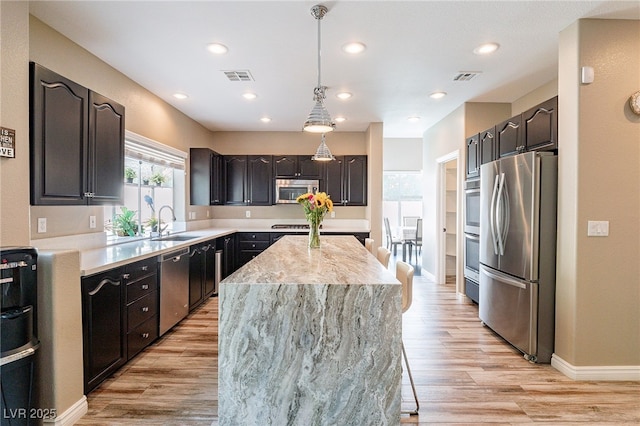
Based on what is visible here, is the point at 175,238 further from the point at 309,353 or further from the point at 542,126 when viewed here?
the point at 542,126

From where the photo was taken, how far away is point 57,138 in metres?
2.35

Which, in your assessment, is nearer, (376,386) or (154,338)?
(376,386)

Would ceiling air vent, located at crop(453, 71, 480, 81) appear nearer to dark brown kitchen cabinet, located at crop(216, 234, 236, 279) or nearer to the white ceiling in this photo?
the white ceiling

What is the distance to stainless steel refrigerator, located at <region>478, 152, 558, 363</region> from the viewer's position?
298cm

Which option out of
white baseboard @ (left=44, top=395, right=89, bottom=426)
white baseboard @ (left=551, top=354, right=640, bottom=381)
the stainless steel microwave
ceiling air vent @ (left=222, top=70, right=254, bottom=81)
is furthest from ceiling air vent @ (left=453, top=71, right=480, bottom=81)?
white baseboard @ (left=44, top=395, right=89, bottom=426)

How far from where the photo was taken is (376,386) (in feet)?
6.20

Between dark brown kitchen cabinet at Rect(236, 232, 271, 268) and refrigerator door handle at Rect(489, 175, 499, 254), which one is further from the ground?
refrigerator door handle at Rect(489, 175, 499, 254)

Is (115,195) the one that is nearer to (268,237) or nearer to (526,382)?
(268,237)

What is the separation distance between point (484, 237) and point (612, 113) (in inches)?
61.1

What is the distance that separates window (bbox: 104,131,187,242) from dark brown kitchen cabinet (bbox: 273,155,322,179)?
1592 mm

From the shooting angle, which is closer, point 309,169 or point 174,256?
point 174,256

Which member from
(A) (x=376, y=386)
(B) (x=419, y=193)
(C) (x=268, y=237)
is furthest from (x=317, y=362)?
(B) (x=419, y=193)

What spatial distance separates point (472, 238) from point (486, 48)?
2.30 meters

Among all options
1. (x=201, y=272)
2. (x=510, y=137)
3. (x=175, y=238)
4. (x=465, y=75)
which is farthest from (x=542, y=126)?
(x=175, y=238)
